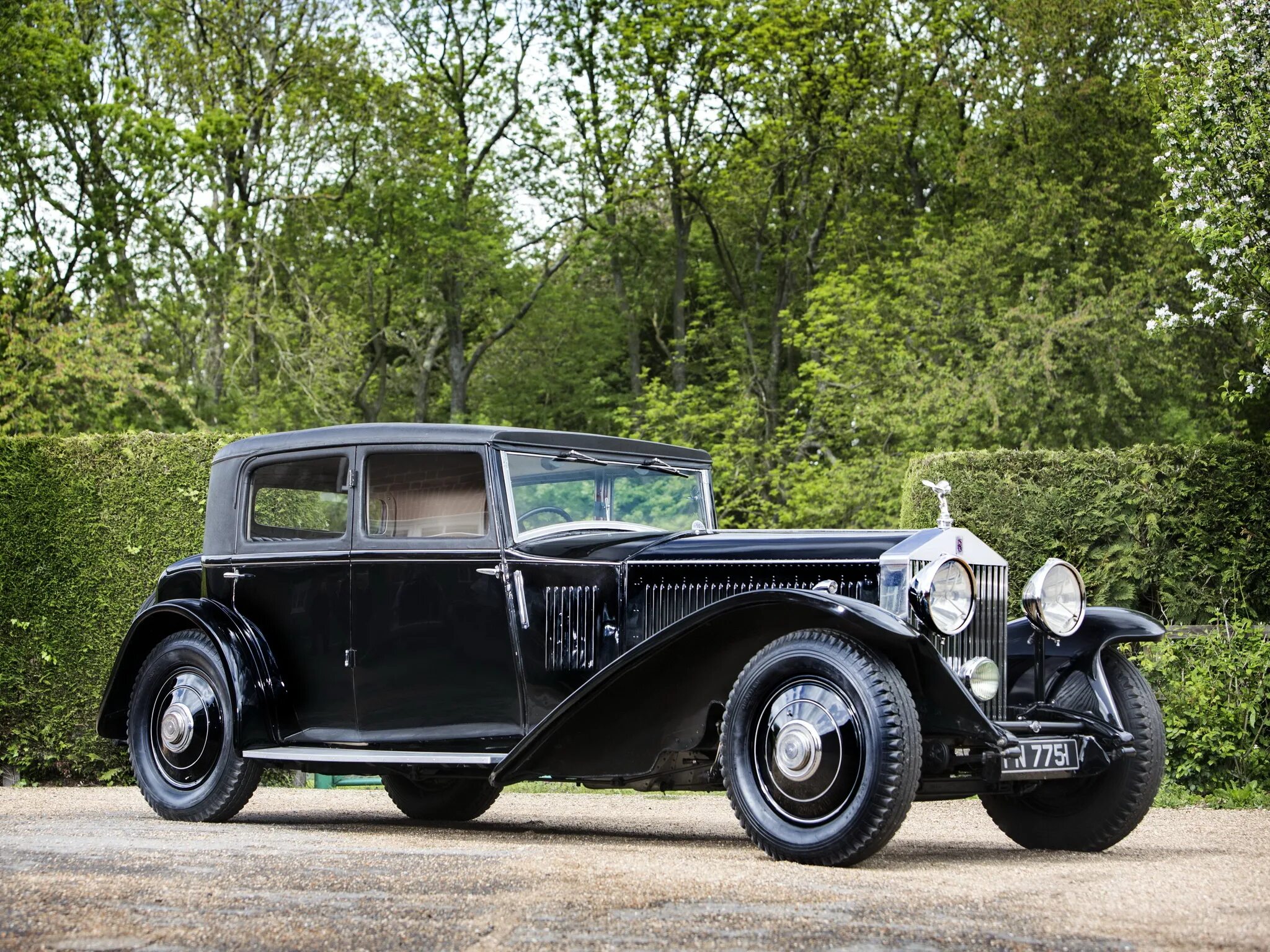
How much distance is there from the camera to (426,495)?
21.2 feet

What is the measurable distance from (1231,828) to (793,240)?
20.8 m

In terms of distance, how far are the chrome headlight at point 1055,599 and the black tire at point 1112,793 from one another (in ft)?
0.79

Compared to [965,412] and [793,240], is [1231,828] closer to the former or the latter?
[965,412]

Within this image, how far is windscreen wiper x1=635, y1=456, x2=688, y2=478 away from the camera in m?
6.92

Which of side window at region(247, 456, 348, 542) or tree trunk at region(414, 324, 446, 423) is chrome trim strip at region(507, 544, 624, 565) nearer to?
side window at region(247, 456, 348, 542)

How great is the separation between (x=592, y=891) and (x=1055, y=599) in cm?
266

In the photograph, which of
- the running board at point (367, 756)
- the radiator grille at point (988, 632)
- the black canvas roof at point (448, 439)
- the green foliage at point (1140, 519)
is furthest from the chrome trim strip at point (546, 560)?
the green foliage at point (1140, 519)

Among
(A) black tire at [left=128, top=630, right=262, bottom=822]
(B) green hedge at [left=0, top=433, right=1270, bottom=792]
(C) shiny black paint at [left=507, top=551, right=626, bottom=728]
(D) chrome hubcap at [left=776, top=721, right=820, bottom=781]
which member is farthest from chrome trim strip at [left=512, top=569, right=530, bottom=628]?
(B) green hedge at [left=0, top=433, right=1270, bottom=792]

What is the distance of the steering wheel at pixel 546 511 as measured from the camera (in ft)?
20.4

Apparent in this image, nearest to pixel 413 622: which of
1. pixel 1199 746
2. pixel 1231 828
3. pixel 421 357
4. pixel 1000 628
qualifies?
pixel 1000 628

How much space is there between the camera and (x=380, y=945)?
132 inches

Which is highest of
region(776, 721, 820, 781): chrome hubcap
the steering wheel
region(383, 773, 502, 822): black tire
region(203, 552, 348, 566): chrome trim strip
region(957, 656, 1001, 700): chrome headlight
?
the steering wheel

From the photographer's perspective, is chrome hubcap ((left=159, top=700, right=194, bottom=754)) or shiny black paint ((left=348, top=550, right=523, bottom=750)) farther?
chrome hubcap ((left=159, top=700, right=194, bottom=754))

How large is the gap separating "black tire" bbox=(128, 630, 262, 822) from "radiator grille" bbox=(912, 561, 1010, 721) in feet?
11.5
